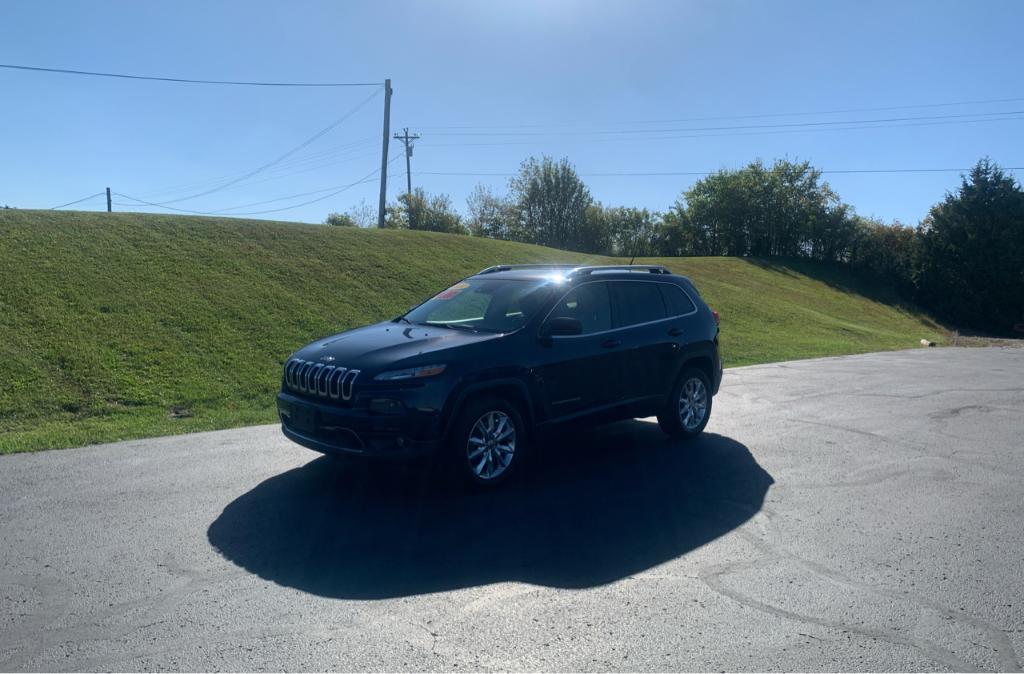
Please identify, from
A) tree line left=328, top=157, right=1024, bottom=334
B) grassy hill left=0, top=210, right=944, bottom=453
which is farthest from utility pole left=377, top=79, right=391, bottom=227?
tree line left=328, top=157, right=1024, bottom=334

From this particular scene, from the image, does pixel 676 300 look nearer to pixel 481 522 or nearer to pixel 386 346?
pixel 386 346

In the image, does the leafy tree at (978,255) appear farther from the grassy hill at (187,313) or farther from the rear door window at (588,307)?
the rear door window at (588,307)

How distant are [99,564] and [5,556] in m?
0.66

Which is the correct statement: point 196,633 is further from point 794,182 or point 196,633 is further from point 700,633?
Answer: point 794,182

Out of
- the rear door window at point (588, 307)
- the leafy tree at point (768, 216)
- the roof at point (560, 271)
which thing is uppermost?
the leafy tree at point (768, 216)

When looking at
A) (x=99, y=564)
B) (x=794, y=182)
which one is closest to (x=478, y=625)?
(x=99, y=564)

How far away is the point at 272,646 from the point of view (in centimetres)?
364

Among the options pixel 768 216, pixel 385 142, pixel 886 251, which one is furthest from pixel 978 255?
pixel 385 142

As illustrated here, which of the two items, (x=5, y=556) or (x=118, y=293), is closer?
(x=5, y=556)

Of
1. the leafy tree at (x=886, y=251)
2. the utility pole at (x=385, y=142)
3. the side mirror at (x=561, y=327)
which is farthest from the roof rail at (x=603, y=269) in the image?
the leafy tree at (x=886, y=251)

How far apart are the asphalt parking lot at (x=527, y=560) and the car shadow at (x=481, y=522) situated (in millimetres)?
24

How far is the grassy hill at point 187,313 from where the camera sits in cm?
960

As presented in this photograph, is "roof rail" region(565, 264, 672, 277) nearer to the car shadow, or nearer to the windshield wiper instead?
the windshield wiper

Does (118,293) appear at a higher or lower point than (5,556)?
higher
